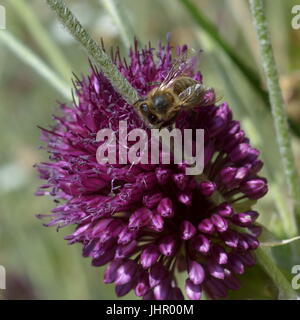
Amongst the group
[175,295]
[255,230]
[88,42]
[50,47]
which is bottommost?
[175,295]

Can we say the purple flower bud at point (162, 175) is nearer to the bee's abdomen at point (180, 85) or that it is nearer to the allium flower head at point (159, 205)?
the allium flower head at point (159, 205)

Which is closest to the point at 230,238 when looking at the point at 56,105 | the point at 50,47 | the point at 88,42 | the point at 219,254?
the point at 219,254

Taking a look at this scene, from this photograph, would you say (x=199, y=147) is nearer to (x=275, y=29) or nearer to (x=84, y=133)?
(x=84, y=133)

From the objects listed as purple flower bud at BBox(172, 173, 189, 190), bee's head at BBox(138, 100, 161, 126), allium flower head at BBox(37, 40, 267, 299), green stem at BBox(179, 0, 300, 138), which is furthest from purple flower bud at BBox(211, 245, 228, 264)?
green stem at BBox(179, 0, 300, 138)

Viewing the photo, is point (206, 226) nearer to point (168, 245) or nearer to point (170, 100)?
point (168, 245)

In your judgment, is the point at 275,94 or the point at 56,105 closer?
the point at 275,94

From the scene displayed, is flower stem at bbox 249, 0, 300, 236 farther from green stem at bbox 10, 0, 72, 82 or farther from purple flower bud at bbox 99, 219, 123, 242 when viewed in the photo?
green stem at bbox 10, 0, 72, 82

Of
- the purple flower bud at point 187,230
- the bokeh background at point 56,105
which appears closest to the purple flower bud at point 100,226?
the purple flower bud at point 187,230

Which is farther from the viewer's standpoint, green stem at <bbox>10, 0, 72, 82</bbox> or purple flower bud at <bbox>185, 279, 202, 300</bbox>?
green stem at <bbox>10, 0, 72, 82</bbox>
